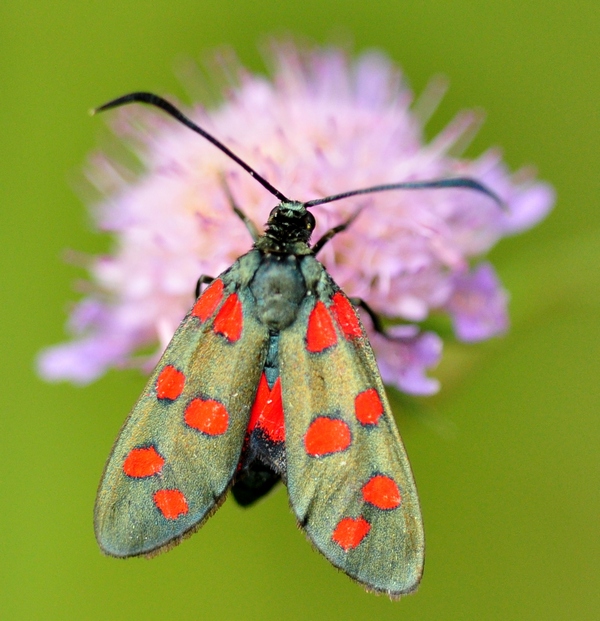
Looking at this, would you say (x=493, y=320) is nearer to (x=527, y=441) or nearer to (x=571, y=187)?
(x=527, y=441)

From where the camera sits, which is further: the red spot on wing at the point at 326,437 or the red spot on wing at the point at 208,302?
the red spot on wing at the point at 208,302

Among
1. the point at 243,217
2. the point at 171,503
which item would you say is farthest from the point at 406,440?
the point at 171,503

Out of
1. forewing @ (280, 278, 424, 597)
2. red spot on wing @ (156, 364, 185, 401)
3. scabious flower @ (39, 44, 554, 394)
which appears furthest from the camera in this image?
scabious flower @ (39, 44, 554, 394)

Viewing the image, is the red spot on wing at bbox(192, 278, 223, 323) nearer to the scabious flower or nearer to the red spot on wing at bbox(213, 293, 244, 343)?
the red spot on wing at bbox(213, 293, 244, 343)

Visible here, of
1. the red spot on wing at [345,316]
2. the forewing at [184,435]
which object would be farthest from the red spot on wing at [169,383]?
the red spot on wing at [345,316]

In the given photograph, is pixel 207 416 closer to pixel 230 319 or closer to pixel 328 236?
pixel 230 319

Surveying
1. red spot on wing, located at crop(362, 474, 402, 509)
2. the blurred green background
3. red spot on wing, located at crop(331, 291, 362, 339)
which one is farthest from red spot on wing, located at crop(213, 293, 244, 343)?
the blurred green background

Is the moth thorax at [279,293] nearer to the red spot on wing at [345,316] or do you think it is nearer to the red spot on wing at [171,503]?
the red spot on wing at [345,316]
